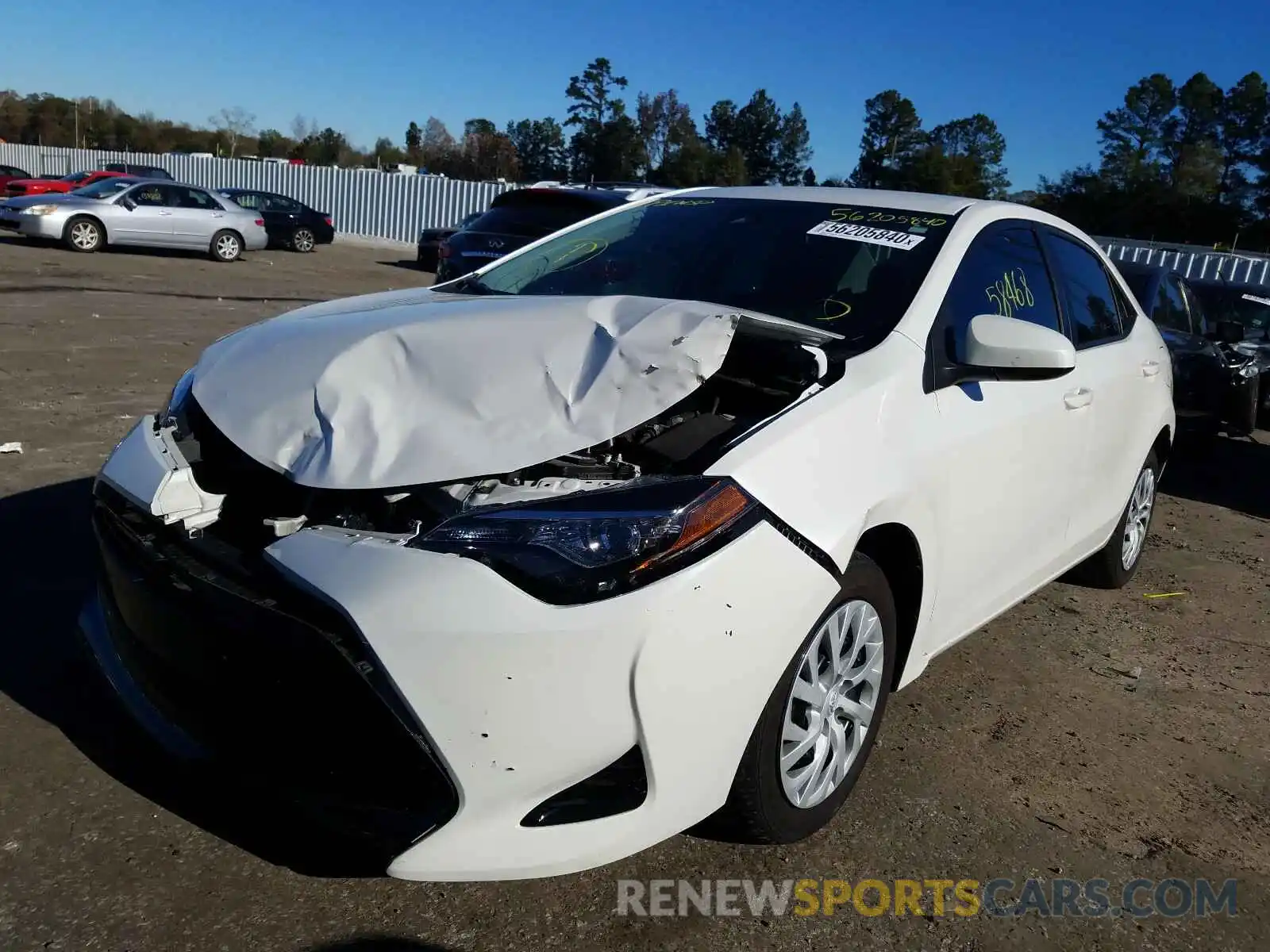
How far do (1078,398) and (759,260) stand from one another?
1283mm

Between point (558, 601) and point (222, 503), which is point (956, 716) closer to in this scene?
point (558, 601)

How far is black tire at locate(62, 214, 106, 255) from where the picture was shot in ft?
60.6

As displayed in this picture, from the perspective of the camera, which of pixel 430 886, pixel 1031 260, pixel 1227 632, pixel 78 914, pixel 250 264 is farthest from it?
A: pixel 250 264

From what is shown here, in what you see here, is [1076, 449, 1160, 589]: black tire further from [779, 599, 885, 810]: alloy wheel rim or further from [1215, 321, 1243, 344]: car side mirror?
[1215, 321, 1243, 344]: car side mirror

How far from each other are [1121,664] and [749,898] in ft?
7.86

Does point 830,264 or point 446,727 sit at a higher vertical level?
point 830,264

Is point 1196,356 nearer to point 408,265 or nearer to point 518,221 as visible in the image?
point 518,221

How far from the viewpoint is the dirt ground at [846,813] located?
236 centimetres

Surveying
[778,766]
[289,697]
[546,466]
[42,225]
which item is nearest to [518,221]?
[546,466]

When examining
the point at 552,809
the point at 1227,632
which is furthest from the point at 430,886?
the point at 1227,632

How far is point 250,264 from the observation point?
66.5 ft

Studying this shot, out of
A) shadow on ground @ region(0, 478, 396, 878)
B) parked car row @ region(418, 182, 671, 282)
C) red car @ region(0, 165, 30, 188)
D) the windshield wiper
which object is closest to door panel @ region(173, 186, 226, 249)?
parked car row @ region(418, 182, 671, 282)

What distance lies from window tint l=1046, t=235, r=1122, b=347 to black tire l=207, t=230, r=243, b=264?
60.6 ft

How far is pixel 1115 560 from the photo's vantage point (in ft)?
16.1
